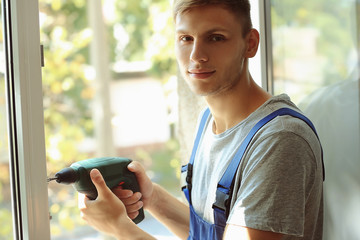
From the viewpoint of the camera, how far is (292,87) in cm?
163

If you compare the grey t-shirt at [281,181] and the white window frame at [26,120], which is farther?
the white window frame at [26,120]

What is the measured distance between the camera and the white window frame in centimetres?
120

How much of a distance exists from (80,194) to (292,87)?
2.77 feet

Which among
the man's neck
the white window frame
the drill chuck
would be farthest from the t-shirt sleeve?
the white window frame

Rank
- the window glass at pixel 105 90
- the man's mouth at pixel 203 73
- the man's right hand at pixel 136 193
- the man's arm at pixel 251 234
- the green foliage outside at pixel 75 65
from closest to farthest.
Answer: the man's arm at pixel 251 234, the man's mouth at pixel 203 73, the man's right hand at pixel 136 193, the window glass at pixel 105 90, the green foliage outside at pixel 75 65

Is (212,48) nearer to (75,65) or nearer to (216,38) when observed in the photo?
(216,38)

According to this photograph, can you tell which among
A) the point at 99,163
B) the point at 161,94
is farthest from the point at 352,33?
the point at 161,94

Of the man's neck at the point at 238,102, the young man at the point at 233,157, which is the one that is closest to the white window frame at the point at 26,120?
the young man at the point at 233,157

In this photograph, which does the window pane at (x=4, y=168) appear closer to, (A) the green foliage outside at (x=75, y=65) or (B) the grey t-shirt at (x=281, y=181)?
(B) the grey t-shirt at (x=281, y=181)

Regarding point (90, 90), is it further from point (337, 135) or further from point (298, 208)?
point (298, 208)

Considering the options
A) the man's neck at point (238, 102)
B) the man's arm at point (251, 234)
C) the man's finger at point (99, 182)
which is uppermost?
the man's neck at point (238, 102)

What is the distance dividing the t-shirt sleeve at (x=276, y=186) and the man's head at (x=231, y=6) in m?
0.38

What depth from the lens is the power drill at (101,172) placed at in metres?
1.23

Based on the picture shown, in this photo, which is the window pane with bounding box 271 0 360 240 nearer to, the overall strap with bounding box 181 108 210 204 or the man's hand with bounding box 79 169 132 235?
the overall strap with bounding box 181 108 210 204
